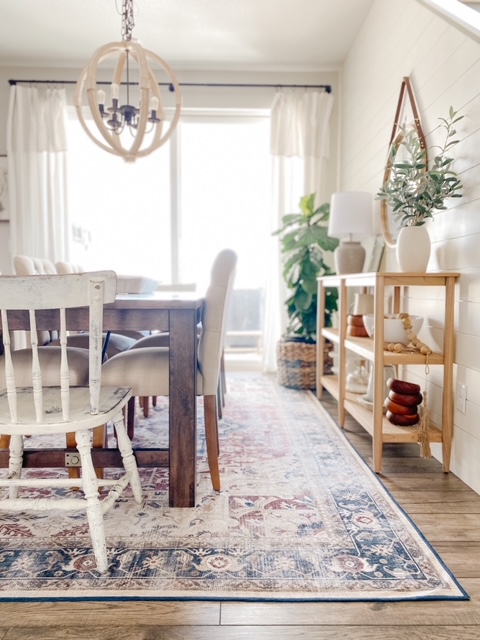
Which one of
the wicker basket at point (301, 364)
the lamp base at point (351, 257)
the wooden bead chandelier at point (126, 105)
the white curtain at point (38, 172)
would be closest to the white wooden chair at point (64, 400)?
the wooden bead chandelier at point (126, 105)

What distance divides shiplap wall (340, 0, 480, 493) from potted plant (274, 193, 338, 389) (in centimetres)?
61

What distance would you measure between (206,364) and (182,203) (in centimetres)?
309

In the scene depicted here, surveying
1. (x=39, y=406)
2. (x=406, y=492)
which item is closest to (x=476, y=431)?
(x=406, y=492)

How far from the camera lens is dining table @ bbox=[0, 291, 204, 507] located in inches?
67.8

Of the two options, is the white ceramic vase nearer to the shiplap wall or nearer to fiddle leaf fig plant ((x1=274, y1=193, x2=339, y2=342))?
the shiplap wall

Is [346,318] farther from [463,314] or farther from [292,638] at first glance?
[292,638]

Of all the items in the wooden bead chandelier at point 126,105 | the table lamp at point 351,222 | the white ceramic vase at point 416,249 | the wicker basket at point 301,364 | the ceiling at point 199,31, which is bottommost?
the wicker basket at point 301,364

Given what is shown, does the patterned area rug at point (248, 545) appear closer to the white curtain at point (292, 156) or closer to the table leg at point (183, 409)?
the table leg at point (183, 409)

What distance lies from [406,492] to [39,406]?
1438mm

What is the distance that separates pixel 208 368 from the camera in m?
1.94

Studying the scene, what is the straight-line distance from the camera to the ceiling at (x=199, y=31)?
137 inches

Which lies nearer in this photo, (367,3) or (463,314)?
(463,314)

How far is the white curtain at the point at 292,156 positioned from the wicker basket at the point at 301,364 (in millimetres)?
660

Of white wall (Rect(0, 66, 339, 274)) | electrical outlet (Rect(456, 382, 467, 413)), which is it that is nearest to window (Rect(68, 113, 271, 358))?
white wall (Rect(0, 66, 339, 274))
